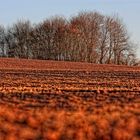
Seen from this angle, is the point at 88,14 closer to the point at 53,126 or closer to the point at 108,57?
the point at 108,57

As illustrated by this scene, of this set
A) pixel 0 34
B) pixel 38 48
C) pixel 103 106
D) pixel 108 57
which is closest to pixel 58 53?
pixel 38 48

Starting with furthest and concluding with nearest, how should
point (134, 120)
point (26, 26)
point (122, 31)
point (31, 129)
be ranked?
point (26, 26)
point (122, 31)
point (134, 120)
point (31, 129)

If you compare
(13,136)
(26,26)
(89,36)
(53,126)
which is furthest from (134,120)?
(26,26)

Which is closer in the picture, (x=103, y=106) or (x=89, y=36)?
(x=103, y=106)

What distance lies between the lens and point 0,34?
9675 cm

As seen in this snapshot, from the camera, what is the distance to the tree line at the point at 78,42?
277 feet

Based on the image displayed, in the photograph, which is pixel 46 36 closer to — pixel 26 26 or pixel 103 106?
pixel 26 26

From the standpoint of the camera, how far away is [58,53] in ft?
287

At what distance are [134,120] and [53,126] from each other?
1851mm

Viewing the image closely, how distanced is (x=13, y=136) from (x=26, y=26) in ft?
283

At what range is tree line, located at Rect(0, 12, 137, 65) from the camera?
84562mm

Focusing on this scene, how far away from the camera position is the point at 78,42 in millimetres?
86688

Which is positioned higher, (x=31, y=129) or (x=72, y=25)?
(x=72, y=25)

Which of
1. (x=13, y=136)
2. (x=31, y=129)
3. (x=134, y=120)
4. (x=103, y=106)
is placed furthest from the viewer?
(x=103, y=106)
